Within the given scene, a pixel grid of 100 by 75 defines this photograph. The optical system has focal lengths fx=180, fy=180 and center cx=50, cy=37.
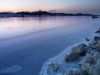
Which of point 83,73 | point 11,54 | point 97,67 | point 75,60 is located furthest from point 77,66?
point 11,54

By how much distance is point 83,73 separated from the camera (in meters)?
5.57

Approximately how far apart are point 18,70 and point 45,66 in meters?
1.16

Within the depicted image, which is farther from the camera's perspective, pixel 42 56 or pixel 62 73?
pixel 42 56

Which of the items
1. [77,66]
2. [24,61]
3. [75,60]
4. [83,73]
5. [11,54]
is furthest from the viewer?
[11,54]

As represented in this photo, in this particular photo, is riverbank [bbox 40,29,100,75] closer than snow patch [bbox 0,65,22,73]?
Yes

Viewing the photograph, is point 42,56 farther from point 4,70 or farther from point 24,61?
point 4,70

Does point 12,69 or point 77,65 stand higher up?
point 77,65

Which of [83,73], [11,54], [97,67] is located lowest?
[11,54]

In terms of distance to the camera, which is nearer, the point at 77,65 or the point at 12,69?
the point at 77,65

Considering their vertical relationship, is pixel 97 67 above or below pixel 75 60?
above

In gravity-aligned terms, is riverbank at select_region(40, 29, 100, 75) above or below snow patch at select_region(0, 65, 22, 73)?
above

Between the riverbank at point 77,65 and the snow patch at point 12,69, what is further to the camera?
the snow patch at point 12,69

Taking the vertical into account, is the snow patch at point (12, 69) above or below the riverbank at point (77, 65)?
below

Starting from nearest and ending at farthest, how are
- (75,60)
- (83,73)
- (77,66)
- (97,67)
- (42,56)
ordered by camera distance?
(97,67), (83,73), (77,66), (75,60), (42,56)
